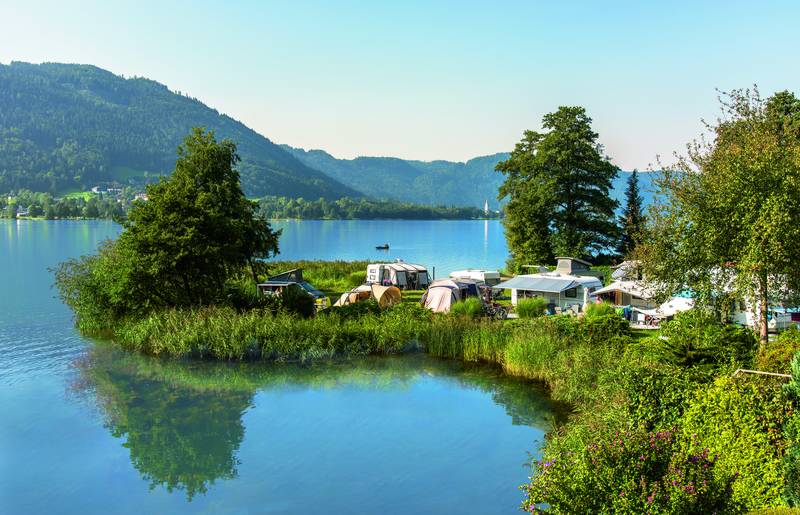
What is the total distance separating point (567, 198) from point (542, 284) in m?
17.2

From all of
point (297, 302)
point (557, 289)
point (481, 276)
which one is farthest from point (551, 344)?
point (481, 276)

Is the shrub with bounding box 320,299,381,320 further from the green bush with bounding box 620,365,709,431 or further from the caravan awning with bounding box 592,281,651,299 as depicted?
the green bush with bounding box 620,365,709,431

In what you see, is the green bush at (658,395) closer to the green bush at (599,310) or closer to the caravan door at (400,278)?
the green bush at (599,310)

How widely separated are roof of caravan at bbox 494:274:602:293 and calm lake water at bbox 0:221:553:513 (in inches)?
396

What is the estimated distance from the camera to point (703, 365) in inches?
533

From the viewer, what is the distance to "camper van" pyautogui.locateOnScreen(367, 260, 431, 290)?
1570 inches

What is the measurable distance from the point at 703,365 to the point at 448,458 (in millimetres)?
6178

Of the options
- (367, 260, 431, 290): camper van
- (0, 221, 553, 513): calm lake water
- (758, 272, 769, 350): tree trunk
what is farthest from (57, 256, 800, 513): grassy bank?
(367, 260, 431, 290): camper van

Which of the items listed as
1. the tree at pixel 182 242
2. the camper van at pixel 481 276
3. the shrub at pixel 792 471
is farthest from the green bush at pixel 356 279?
the shrub at pixel 792 471

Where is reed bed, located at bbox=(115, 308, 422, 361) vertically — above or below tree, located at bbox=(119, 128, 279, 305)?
below

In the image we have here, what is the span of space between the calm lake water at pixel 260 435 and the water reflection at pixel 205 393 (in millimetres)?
63

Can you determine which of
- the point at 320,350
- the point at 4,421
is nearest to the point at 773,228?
the point at 320,350

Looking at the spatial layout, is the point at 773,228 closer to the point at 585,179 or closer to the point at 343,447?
the point at 343,447

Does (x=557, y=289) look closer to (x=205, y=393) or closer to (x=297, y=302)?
(x=297, y=302)
